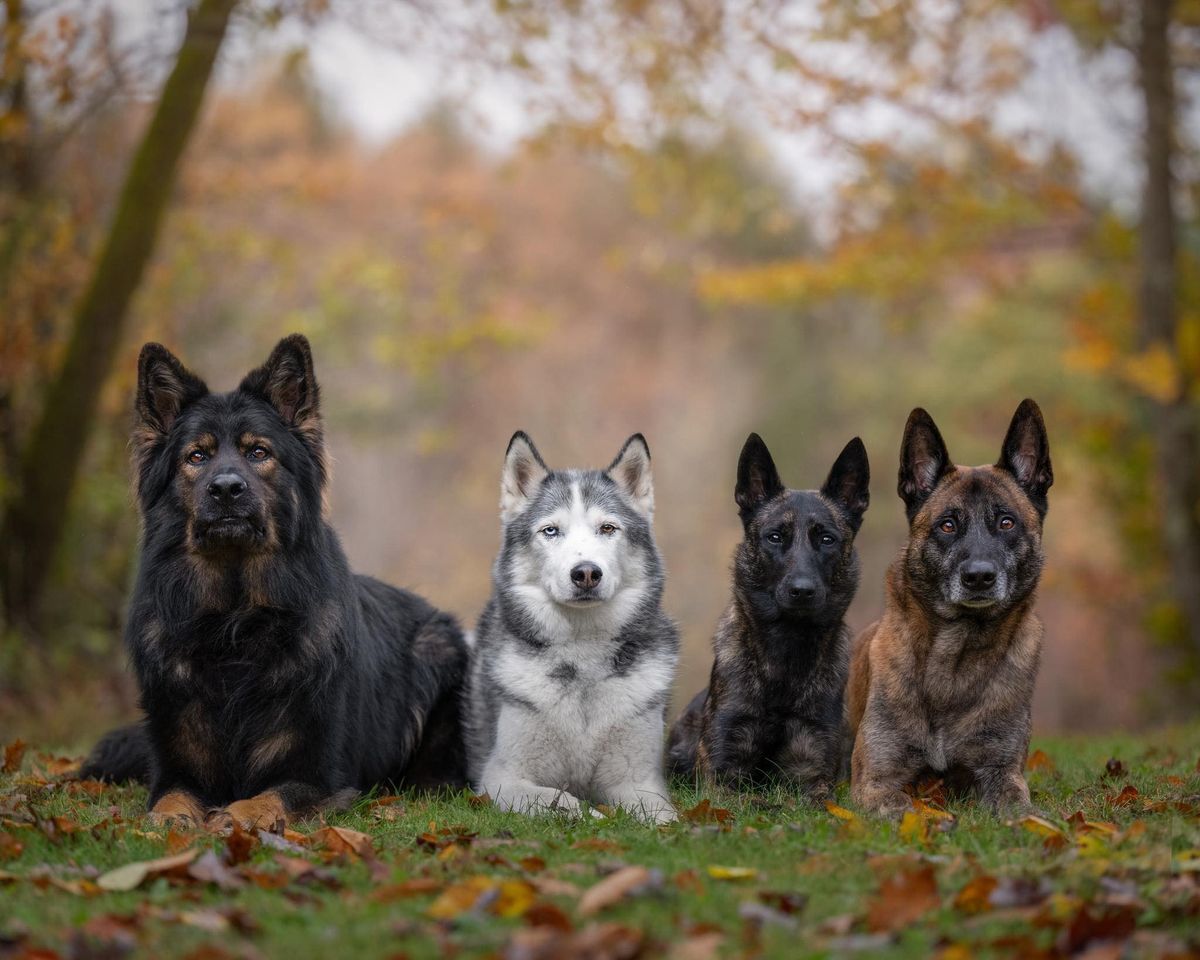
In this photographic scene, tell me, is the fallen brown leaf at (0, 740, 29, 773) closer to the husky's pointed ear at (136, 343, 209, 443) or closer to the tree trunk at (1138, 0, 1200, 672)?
the husky's pointed ear at (136, 343, 209, 443)

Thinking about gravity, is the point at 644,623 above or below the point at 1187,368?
below

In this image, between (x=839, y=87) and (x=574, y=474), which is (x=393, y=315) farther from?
(x=574, y=474)

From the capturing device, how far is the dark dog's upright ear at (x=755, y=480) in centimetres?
683

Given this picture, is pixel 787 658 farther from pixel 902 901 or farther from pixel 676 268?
pixel 676 268

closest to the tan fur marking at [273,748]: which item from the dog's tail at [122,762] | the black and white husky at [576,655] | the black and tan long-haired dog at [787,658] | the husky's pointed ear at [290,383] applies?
the black and white husky at [576,655]

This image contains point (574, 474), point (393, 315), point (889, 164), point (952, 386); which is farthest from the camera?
point (952, 386)

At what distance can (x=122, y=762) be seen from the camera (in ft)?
23.8

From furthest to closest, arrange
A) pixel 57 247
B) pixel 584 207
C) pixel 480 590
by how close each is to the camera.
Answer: pixel 584 207 < pixel 480 590 < pixel 57 247

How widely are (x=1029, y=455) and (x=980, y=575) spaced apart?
80 cm

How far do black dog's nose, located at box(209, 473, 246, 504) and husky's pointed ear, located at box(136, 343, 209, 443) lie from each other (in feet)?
1.79

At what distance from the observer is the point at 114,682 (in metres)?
13.5

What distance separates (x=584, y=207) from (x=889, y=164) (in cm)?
1610

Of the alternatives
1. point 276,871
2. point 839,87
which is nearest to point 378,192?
point 839,87

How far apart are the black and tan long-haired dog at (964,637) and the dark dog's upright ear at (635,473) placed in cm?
134
